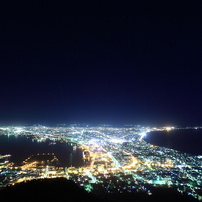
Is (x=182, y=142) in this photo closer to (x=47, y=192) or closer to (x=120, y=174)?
(x=120, y=174)

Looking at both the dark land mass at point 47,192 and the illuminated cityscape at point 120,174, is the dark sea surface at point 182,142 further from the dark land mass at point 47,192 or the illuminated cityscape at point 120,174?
the dark land mass at point 47,192

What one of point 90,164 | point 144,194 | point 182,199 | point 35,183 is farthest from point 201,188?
point 35,183

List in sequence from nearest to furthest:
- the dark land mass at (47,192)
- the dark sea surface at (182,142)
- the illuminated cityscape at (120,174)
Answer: the dark land mass at (47,192) < the illuminated cityscape at (120,174) < the dark sea surface at (182,142)

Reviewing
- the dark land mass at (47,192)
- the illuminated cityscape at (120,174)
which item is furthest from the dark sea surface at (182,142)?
the dark land mass at (47,192)

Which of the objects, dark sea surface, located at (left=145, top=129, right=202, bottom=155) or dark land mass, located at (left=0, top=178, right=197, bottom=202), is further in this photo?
dark sea surface, located at (left=145, top=129, right=202, bottom=155)

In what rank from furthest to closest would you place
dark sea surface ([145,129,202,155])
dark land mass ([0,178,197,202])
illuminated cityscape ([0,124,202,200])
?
dark sea surface ([145,129,202,155]), illuminated cityscape ([0,124,202,200]), dark land mass ([0,178,197,202])

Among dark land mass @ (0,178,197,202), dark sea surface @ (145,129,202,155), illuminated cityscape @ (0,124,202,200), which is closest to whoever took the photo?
dark land mass @ (0,178,197,202)

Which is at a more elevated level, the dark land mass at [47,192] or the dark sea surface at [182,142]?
the dark land mass at [47,192]

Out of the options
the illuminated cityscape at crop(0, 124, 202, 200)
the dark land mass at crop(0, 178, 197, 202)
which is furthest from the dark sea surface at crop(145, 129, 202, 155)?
the dark land mass at crop(0, 178, 197, 202)

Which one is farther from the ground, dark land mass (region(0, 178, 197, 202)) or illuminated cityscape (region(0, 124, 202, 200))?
dark land mass (region(0, 178, 197, 202))

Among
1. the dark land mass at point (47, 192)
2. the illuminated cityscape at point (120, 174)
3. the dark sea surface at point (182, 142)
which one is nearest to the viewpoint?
the dark land mass at point (47, 192)

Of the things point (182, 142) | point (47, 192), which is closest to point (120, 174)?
point (47, 192)

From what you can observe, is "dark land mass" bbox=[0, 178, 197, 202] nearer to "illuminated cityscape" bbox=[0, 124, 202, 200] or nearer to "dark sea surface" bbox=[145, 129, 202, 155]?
"illuminated cityscape" bbox=[0, 124, 202, 200]
